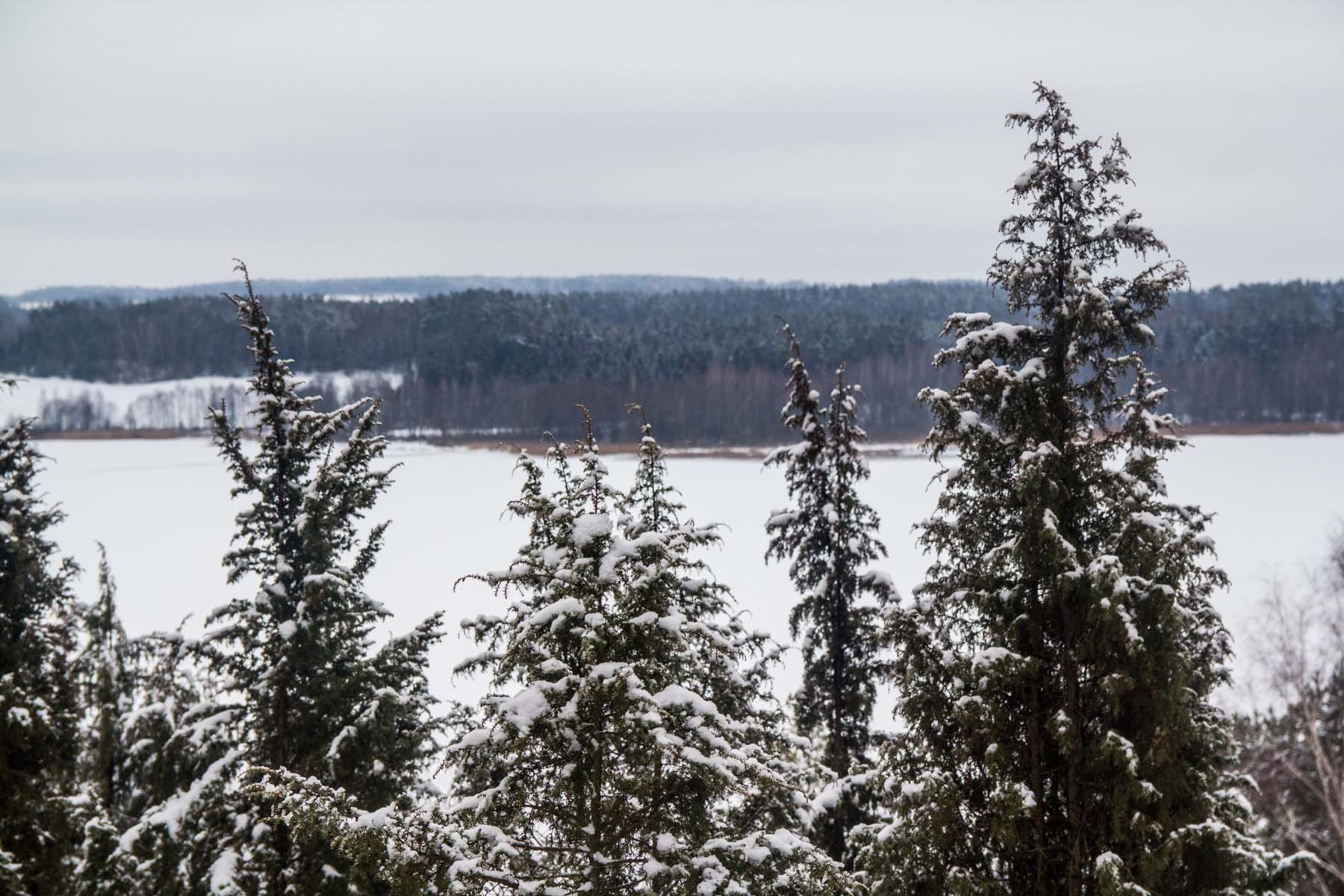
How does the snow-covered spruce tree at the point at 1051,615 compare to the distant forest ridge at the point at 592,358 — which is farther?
the distant forest ridge at the point at 592,358

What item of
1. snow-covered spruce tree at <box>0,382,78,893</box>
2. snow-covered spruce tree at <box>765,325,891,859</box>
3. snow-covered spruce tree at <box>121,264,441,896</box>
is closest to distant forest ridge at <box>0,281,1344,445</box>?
snow-covered spruce tree at <box>0,382,78,893</box>

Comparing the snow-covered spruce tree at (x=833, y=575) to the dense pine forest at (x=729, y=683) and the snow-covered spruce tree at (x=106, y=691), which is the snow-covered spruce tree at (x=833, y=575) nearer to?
the dense pine forest at (x=729, y=683)

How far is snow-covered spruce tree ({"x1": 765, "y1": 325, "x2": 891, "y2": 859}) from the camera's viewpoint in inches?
520

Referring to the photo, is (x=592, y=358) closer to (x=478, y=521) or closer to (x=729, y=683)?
(x=478, y=521)

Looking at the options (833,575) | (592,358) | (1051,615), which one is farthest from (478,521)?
(592,358)

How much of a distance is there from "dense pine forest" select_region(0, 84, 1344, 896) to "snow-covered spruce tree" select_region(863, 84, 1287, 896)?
34mm

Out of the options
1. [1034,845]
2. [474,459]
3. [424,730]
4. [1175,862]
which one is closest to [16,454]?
[424,730]

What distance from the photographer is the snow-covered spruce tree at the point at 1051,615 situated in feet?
29.3

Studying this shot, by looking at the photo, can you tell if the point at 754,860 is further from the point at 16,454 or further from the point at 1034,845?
the point at 16,454

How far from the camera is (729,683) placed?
33.7ft

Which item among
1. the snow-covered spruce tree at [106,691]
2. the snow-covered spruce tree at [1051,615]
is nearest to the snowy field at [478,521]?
the snow-covered spruce tree at [106,691]

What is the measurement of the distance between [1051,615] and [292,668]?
23.7ft

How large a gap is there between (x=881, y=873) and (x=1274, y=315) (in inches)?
5114

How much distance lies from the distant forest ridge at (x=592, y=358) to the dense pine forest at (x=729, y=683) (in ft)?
222
